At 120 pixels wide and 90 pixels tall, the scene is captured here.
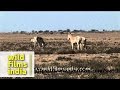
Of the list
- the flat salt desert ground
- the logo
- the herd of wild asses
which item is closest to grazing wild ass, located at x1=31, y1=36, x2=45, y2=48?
the herd of wild asses

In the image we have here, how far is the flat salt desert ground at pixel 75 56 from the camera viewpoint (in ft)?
46.6

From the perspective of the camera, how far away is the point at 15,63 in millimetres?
14109

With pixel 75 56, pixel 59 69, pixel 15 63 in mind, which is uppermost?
pixel 75 56

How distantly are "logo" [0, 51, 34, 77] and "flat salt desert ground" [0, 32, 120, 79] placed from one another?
0.14 meters

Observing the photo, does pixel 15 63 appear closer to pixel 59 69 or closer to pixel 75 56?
pixel 59 69

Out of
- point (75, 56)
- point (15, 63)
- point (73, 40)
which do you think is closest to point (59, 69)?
point (75, 56)

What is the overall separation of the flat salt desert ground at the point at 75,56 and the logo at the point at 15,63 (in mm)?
140

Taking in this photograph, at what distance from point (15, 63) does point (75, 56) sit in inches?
68.6

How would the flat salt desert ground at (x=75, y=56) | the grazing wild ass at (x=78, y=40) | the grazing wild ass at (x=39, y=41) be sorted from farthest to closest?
the grazing wild ass at (x=78, y=40)
the flat salt desert ground at (x=75, y=56)
the grazing wild ass at (x=39, y=41)

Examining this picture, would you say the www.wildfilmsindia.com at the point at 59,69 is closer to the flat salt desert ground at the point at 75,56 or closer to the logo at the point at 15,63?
the flat salt desert ground at the point at 75,56

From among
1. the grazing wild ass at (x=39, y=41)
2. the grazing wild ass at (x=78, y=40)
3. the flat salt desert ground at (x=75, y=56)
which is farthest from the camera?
the grazing wild ass at (x=78, y=40)

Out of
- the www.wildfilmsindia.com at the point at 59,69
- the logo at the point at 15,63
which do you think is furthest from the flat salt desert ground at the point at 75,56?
the logo at the point at 15,63
